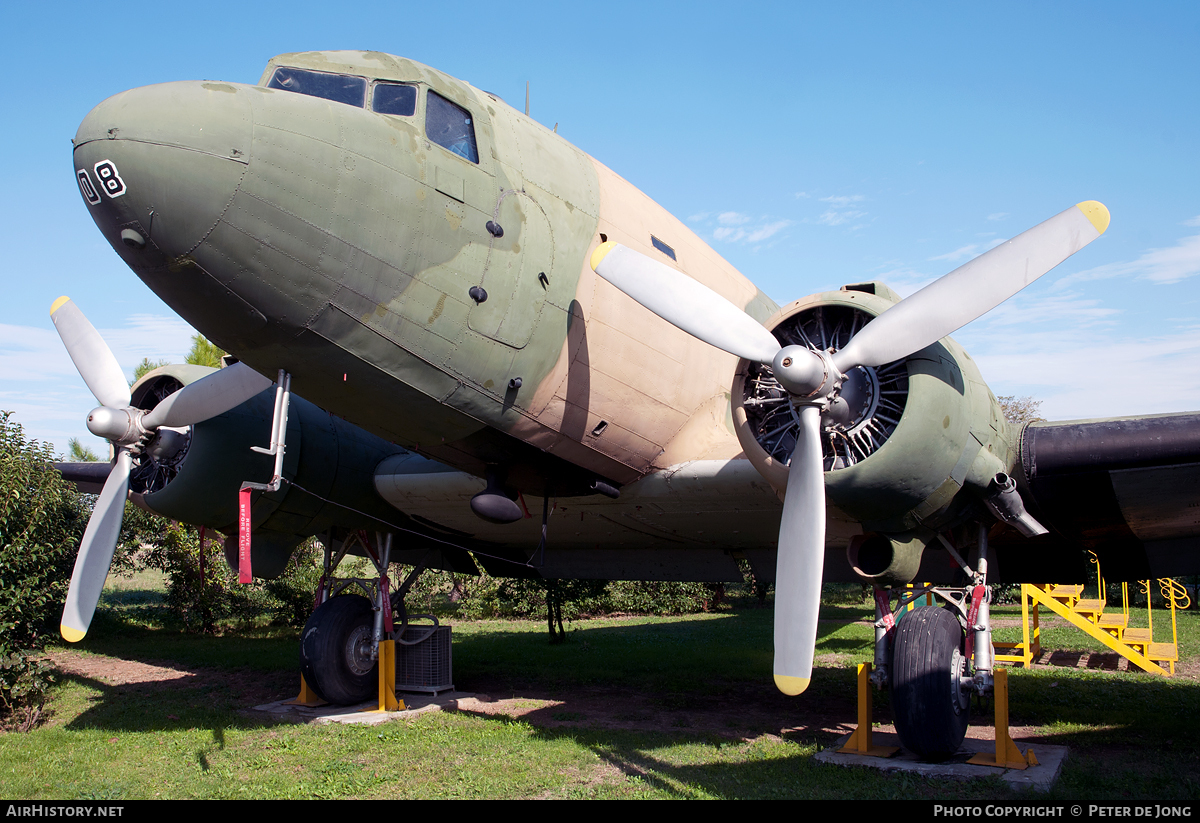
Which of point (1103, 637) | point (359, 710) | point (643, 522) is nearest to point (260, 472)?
point (359, 710)

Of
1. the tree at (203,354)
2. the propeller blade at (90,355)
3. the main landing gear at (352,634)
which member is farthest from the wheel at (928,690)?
the tree at (203,354)

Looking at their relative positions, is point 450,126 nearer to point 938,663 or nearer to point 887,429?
point 887,429

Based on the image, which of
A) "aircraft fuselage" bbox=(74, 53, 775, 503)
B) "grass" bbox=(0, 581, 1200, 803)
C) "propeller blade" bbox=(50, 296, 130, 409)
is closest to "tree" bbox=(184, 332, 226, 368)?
"grass" bbox=(0, 581, 1200, 803)

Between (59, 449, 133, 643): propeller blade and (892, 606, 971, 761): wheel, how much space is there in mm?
7566

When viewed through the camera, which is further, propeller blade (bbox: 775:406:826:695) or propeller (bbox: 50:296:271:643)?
propeller (bbox: 50:296:271:643)

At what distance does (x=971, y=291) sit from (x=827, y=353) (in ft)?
3.91

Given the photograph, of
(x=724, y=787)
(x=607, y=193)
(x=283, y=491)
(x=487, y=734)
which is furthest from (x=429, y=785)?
(x=607, y=193)

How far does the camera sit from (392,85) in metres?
6.59

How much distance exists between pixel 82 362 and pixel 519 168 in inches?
240

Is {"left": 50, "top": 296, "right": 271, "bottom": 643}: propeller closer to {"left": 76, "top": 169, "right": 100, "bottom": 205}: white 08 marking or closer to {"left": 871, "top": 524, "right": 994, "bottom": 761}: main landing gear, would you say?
{"left": 76, "top": 169, "right": 100, "bottom": 205}: white 08 marking

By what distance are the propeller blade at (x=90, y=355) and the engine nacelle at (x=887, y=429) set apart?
23.1ft

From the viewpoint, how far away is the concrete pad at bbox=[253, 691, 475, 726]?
31.9 feet

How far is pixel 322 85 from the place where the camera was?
6363 mm

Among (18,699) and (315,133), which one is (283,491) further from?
(315,133)
